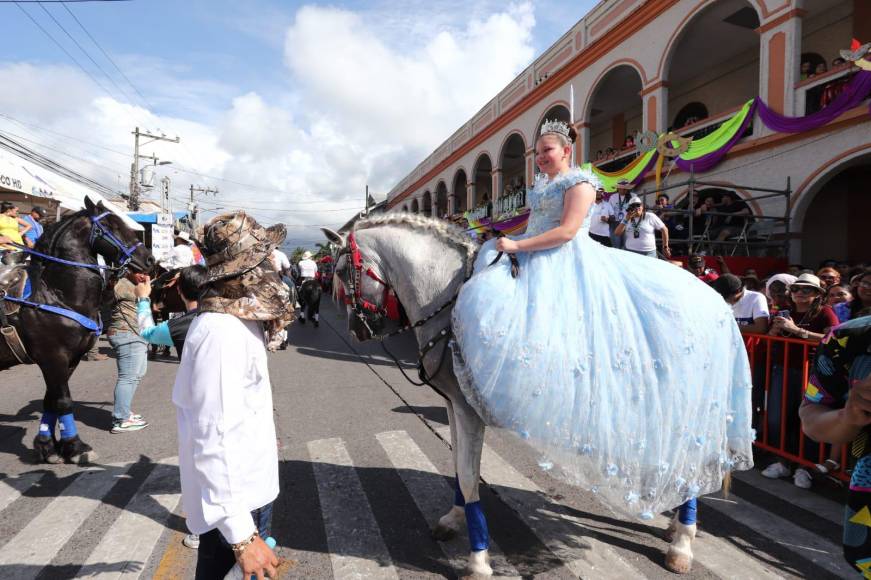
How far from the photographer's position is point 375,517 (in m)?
3.22

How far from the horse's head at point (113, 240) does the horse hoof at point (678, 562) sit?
5.20 m

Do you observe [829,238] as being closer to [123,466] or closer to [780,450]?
[780,450]

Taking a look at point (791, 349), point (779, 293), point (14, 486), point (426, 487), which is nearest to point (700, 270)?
point (779, 293)

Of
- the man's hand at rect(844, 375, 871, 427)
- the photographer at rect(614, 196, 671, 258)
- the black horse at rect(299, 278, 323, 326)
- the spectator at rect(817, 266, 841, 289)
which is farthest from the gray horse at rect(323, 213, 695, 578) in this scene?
the black horse at rect(299, 278, 323, 326)

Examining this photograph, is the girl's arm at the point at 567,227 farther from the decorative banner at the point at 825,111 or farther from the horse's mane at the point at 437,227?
the decorative banner at the point at 825,111

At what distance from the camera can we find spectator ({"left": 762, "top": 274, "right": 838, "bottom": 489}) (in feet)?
13.2

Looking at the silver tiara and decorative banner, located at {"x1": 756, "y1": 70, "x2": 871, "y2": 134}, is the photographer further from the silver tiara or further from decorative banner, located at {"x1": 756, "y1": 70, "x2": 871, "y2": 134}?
decorative banner, located at {"x1": 756, "y1": 70, "x2": 871, "y2": 134}

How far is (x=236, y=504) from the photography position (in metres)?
1.56

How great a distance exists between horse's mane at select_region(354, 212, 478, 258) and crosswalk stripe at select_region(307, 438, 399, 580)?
1978mm

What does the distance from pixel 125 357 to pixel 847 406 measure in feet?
19.1

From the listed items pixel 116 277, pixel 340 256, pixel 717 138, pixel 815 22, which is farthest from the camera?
pixel 815 22

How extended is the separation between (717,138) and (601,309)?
10.7 metres

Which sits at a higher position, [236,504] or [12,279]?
[12,279]

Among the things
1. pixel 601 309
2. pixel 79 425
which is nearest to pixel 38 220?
pixel 79 425
